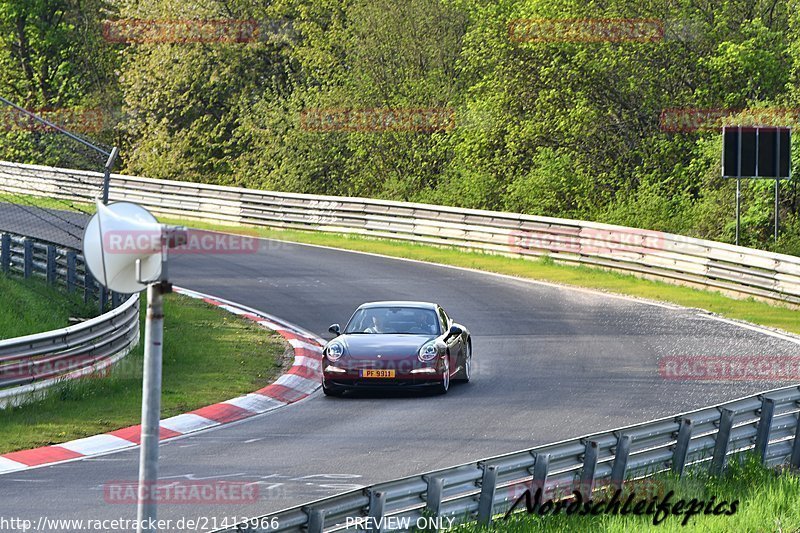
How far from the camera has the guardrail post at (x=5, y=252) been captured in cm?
2302

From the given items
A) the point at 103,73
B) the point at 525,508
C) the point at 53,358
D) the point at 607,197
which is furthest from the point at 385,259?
the point at 103,73

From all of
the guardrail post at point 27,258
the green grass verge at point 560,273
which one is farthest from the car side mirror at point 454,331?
the guardrail post at point 27,258

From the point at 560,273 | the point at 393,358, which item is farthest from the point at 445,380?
the point at 560,273

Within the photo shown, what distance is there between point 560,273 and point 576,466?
17.6 m

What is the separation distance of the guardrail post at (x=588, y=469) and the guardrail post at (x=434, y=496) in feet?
6.05

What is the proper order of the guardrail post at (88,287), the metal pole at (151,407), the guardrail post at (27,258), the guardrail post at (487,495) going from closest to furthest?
1. the metal pole at (151,407)
2. the guardrail post at (487,495)
3. the guardrail post at (88,287)
4. the guardrail post at (27,258)

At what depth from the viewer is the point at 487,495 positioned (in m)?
10.0

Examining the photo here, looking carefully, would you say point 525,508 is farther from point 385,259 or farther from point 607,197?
point 607,197

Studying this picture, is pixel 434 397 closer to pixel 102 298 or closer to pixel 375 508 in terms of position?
pixel 102 298

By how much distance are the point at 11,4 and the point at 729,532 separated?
51.4 metres

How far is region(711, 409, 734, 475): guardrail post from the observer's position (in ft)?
40.8

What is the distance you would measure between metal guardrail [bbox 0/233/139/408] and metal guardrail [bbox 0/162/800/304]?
1.52 meters

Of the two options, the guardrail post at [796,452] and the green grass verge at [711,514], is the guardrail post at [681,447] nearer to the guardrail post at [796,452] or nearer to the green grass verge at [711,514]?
the green grass verge at [711,514]

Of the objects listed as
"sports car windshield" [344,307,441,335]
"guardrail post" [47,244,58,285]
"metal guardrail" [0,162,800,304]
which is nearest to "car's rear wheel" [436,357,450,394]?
"sports car windshield" [344,307,441,335]
